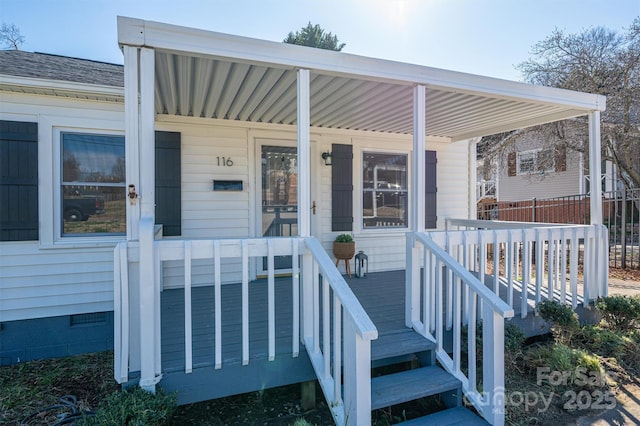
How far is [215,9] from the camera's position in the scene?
5793 millimetres

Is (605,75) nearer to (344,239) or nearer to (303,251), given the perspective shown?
(344,239)

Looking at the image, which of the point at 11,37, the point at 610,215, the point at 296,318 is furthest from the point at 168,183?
the point at 11,37

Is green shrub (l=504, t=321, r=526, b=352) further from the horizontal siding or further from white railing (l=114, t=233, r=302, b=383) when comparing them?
the horizontal siding

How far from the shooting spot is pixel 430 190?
5.89 meters

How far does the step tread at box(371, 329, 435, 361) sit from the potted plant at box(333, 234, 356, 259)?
2.08 m

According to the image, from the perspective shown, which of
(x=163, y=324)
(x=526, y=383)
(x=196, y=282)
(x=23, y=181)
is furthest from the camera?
(x=196, y=282)

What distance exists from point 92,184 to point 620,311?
6.09m

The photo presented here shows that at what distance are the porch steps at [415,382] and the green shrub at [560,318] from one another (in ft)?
4.85

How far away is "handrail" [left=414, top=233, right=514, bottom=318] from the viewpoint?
7.70ft

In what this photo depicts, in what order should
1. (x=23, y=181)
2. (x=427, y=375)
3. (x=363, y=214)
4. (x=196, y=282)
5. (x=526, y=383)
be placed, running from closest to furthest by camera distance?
(x=427, y=375), (x=526, y=383), (x=23, y=181), (x=196, y=282), (x=363, y=214)

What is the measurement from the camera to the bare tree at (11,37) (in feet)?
33.0

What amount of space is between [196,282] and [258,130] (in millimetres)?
2239

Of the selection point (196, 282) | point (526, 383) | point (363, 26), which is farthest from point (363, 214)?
point (363, 26)

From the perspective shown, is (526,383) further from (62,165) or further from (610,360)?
(62,165)
